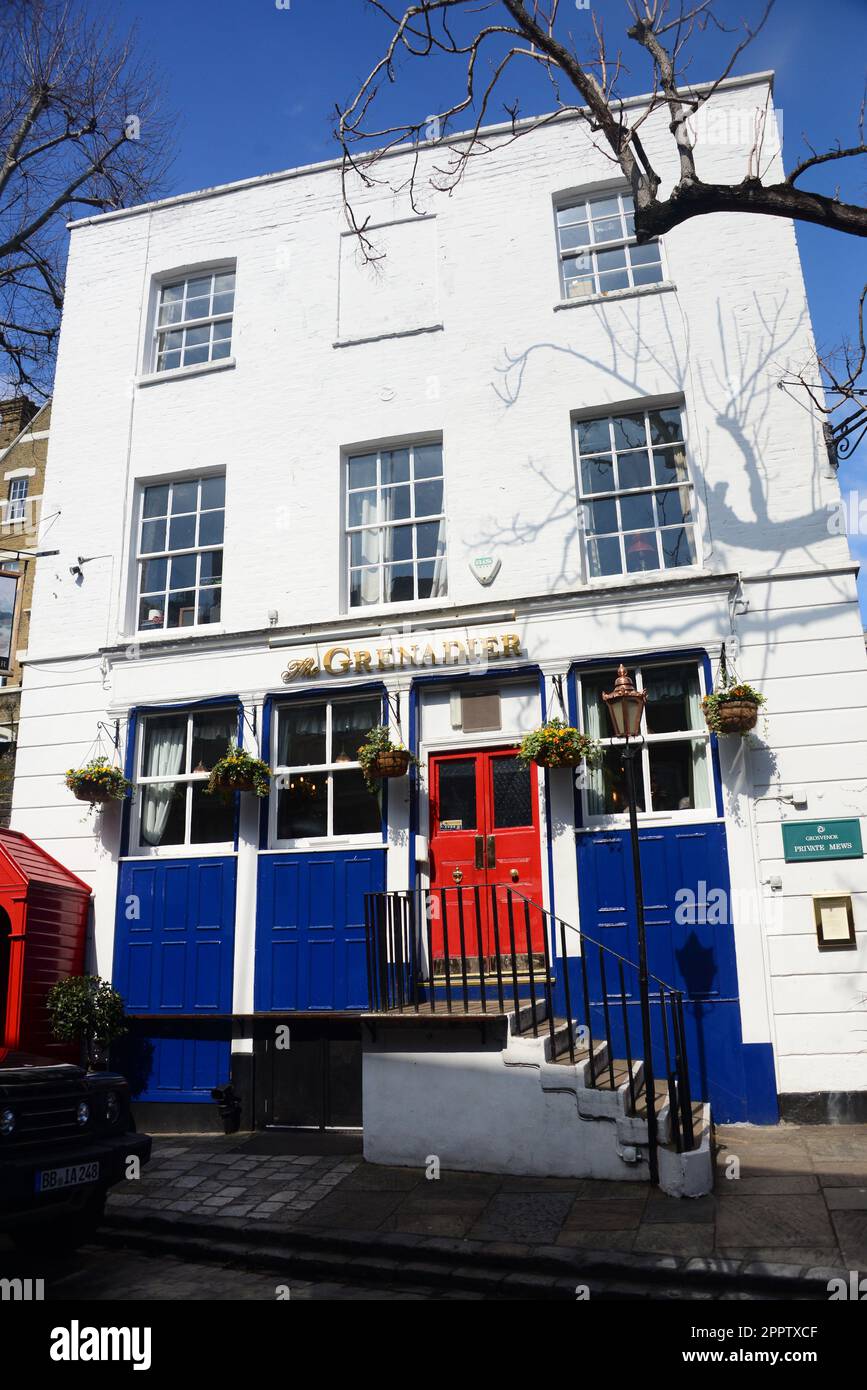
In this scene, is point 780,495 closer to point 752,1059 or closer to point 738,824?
point 738,824

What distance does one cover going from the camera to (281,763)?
10.7m

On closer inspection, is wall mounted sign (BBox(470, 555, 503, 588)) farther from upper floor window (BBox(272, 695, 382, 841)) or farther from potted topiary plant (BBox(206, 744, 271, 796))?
potted topiary plant (BBox(206, 744, 271, 796))

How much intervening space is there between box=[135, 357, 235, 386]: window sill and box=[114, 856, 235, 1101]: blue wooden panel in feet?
19.8

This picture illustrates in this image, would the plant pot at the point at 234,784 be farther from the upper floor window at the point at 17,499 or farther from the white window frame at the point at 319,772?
the upper floor window at the point at 17,499

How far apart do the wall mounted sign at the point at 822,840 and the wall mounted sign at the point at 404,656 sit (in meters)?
3.14

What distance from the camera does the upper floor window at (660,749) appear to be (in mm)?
9445

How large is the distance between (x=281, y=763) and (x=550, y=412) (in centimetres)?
482

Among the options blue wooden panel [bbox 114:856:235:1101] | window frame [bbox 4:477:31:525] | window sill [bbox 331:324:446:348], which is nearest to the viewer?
blue wooden panel [bbox 114:856:235:1101]

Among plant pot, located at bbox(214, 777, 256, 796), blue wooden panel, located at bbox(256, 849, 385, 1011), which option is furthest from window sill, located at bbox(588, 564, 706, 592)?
plant pot, located at bbox(214, 777, 256, 796)

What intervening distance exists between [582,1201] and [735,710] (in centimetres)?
428

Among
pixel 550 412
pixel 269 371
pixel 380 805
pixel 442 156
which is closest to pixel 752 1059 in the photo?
pixel 380 805

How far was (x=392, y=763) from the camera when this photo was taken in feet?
31.9

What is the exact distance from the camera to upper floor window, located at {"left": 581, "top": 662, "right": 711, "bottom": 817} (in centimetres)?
945

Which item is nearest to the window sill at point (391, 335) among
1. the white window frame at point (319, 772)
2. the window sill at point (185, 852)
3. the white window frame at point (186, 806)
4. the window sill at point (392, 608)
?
the window sill at point (392, 608)
